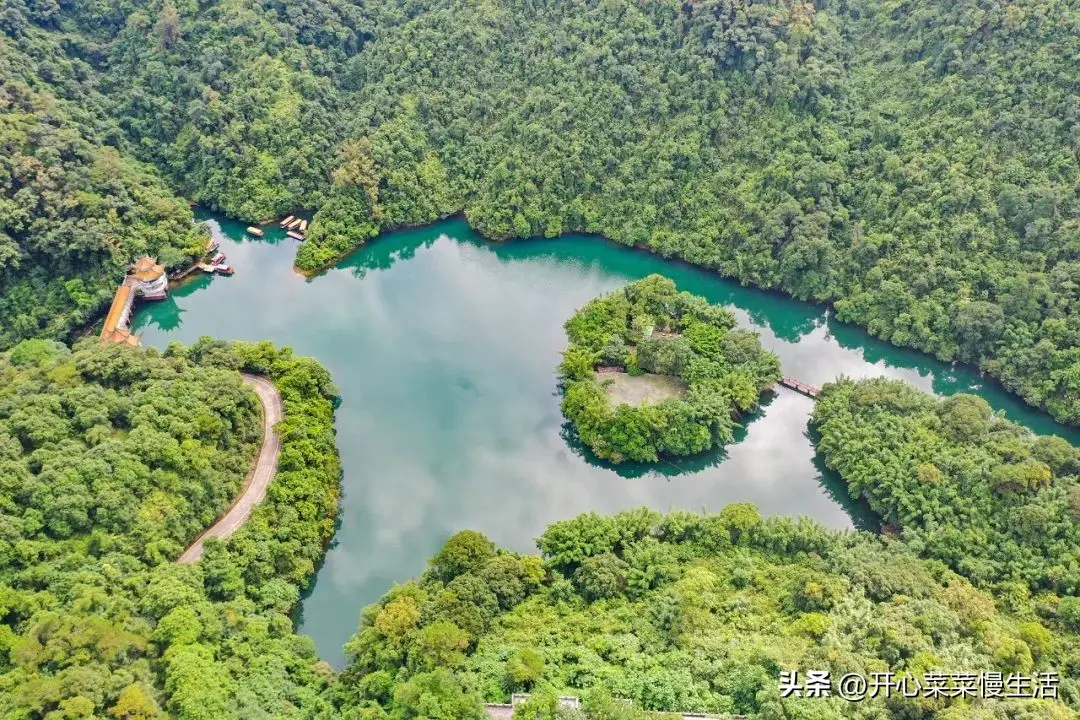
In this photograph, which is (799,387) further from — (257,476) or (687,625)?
(257,476)

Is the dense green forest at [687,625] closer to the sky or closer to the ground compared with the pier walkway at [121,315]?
closer to the ground

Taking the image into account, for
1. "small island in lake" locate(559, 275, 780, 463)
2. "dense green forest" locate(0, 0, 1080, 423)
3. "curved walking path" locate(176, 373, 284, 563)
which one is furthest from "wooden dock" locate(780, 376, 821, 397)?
"curved walking path" locate(176, 373, 284, 563)

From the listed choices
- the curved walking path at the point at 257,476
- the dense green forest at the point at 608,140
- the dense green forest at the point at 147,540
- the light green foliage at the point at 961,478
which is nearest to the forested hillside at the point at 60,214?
the dense green forest at the point at 608,140

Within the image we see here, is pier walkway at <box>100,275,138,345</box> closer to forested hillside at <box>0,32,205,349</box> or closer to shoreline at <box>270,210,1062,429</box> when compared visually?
forested hillside at <box>0,32,205,349</box>

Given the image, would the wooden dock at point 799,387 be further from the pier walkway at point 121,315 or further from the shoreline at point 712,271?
the pier walkway at point 121,315

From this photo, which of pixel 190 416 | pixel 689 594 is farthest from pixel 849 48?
pixel 190 416

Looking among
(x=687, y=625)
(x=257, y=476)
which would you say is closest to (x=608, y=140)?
(x=257, y=476)

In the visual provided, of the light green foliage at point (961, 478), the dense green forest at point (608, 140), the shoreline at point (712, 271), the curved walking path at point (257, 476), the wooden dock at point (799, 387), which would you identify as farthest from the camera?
the dense green forest at point (608, 140)
